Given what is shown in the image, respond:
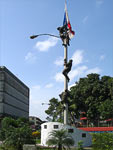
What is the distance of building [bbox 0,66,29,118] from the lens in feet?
178

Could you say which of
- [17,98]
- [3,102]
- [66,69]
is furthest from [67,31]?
[17,98]

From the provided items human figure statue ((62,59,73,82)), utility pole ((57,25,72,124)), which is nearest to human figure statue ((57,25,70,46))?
utility pole ((57,25,72,124))

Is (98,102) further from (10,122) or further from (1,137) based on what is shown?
(1,137)

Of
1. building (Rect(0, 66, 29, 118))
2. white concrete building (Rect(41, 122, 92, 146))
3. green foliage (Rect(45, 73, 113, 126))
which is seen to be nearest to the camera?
white concrete building (Rect(41, 122, 92, 146))

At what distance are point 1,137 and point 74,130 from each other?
7954 millimetres

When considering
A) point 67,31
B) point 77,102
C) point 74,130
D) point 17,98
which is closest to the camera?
point 74,130

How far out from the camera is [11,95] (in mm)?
60719

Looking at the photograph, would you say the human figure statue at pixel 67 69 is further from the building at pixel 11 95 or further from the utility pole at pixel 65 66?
the building at pixel 11 95

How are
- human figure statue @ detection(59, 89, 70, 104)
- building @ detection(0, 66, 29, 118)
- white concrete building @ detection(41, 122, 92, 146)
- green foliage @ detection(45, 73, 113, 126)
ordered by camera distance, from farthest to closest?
building @ detection(0, 66, 29, 118) → green foliage @ detection(45, 73, 113, 126) → human figure statue @ detection(59, 89, 70, 104) → white concrete building @ detection(41, 122, 92, 146)

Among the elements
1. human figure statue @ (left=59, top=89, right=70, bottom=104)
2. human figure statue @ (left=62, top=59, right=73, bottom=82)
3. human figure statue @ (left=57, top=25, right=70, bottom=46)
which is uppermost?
human figure statue @ (left=57, top=25, right=70, bottom=46)

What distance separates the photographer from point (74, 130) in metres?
24.8

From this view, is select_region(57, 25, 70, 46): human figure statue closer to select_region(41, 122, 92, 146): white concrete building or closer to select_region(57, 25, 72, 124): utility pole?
select_region(57, 25, 72, 124): utility pole

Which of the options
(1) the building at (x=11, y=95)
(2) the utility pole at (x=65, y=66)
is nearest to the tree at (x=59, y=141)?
(2) the utility pole at (x=65, y=66)

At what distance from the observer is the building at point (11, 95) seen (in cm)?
5419
